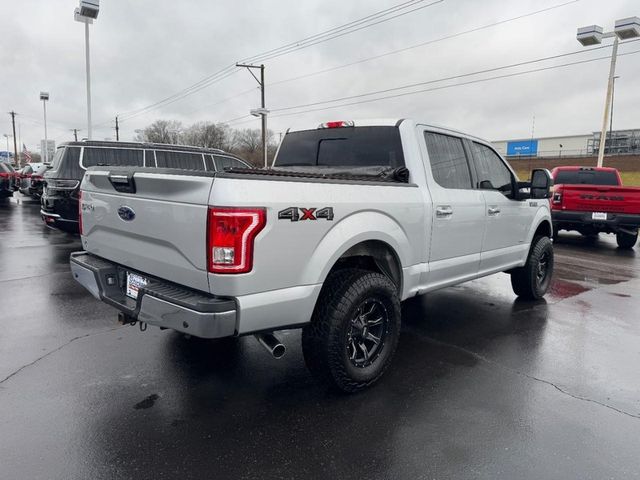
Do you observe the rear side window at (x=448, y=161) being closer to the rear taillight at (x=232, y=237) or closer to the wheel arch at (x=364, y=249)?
the wheel arch at (x=364, y=249)

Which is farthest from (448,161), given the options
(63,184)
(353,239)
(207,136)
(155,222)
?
(207,136)

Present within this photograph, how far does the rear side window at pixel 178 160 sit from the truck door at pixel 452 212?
747 centimetres

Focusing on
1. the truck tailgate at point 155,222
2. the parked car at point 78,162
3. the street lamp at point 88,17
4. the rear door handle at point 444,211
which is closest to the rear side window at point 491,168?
the rear door handle at point 444,211

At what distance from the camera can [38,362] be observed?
12.1 ft

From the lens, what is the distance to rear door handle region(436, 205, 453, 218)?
155 inches

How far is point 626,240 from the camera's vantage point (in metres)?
11.1

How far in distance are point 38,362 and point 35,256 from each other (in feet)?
17.5

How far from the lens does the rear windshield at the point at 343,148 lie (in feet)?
13.0

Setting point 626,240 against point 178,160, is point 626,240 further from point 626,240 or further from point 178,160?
point 178,160

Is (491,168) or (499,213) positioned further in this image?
(491,168)

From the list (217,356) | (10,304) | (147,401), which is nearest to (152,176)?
(147,401)

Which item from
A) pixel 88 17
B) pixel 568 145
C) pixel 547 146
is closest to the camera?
pixel 88 17

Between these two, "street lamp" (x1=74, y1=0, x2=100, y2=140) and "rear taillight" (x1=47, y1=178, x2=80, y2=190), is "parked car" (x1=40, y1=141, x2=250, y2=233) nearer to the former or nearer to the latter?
"rear taillight" (x1=47, y1=178, x2=80, y2=190)

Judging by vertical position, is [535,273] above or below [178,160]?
below
